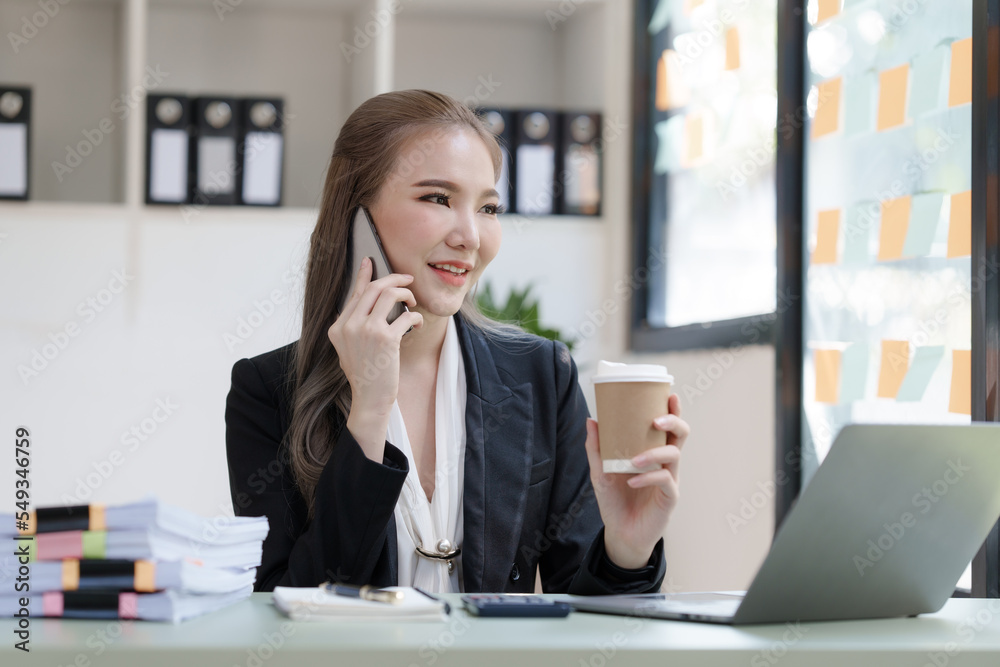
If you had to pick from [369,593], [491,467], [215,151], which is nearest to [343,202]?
[491,467]

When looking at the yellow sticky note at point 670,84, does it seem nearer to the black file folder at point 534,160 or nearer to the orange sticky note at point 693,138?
the orange sticky note at point 693,138

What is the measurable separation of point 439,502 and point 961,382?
112 centimetres

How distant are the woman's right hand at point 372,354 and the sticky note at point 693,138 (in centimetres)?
197

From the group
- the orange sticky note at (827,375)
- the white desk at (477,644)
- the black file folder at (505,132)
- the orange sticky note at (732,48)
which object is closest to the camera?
the white desk at (477,644)

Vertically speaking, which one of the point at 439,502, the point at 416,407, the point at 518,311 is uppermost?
the point at 518,311

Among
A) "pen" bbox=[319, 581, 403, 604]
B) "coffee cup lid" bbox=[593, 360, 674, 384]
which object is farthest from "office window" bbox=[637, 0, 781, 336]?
"pen" bbox=[319, 581, 403, 604]

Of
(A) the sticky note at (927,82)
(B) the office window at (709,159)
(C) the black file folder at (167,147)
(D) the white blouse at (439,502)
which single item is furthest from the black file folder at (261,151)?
(A) the sticky note at (927,82)

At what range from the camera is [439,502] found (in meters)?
1.56

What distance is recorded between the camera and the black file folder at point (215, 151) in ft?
10.2

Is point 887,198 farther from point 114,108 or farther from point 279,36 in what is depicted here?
point 114,108

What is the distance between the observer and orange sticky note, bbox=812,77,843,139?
2502mm

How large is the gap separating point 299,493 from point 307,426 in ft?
0.33

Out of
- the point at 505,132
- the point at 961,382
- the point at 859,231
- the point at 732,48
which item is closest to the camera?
the point at 961,382

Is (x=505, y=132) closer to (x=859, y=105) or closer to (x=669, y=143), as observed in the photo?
(x=669, y=143)
